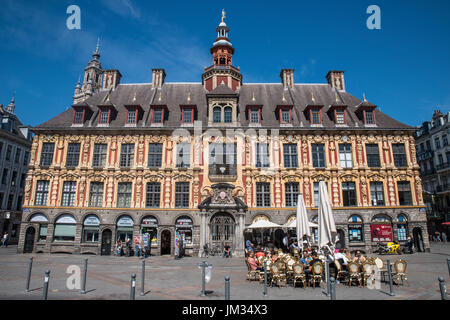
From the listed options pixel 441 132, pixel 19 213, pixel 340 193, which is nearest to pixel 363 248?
pixel 340 193

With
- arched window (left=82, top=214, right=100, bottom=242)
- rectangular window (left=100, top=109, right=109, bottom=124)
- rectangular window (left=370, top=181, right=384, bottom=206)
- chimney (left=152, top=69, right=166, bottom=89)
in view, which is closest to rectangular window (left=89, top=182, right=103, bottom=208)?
arched window (left=82, top=214, right=100, bottom=242)

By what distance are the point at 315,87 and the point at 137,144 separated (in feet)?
71.6

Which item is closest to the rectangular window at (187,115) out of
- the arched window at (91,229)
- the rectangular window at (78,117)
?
the rectangular window at (78,117)

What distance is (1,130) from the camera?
39.5 metres

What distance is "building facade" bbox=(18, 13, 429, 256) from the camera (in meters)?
26.5

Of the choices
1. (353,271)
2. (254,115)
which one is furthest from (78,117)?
(353,271)

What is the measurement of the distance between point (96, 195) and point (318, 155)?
22.0m

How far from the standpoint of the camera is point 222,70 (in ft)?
108

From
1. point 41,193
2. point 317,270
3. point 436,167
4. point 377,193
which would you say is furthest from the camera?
point 436,167

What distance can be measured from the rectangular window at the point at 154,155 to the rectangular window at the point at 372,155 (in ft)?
67.6

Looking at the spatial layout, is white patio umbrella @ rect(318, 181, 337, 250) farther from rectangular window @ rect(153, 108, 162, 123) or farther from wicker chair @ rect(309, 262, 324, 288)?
rectangular window @ rect(153, 108, 162, 123)

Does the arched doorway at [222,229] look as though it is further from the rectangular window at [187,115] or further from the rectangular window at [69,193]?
the rectangular window at [69,193]

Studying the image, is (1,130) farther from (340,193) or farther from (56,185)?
(340,193)

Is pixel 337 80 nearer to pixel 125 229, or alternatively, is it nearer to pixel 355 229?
pixel 355 229
